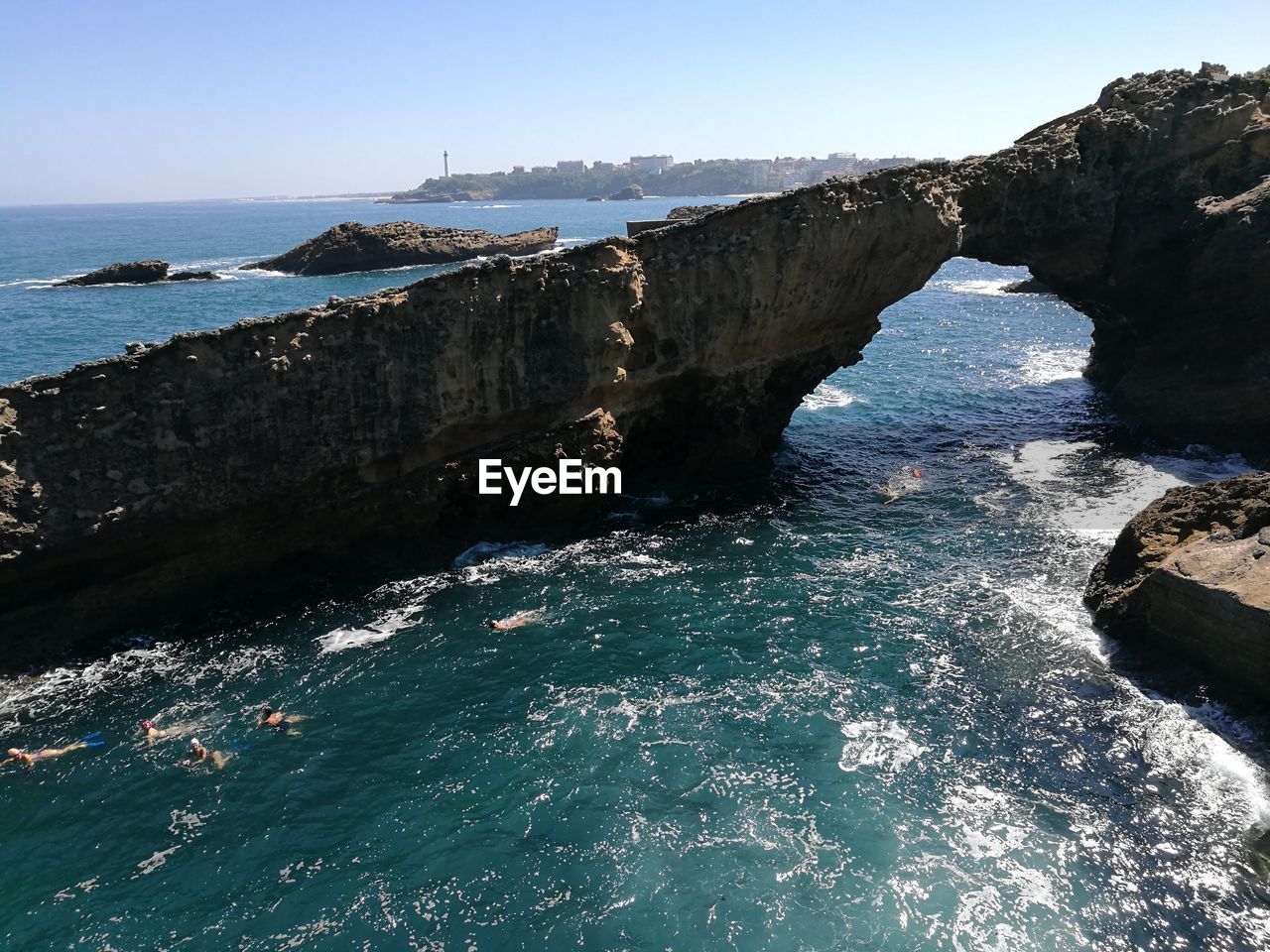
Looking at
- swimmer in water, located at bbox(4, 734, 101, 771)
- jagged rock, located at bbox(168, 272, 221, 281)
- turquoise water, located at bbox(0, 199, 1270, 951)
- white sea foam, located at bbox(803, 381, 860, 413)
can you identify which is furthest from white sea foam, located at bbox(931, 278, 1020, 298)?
swimmer in water, located at bbox(4, 734, 101, 771)

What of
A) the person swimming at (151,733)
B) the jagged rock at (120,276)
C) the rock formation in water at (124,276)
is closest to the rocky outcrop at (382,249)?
the rock formation in water at (124,276)

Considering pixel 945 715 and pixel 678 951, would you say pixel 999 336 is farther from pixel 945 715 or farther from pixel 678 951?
pixel 678 951

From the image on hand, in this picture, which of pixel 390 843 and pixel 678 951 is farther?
pixel 390 843

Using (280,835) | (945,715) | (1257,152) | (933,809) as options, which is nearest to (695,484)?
(945,715)

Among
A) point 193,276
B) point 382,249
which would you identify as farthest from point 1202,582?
point 193,276

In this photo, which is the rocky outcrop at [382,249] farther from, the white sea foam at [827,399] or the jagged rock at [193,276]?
the white sea foam at [827,399]

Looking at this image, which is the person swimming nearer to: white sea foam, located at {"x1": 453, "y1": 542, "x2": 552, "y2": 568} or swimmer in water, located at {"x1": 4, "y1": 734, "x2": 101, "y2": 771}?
swimmer in water, located at {"x1": 4, "y1": 734, "x2": 101, "y2": 771}

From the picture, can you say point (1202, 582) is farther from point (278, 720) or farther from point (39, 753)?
point (39, 753)
